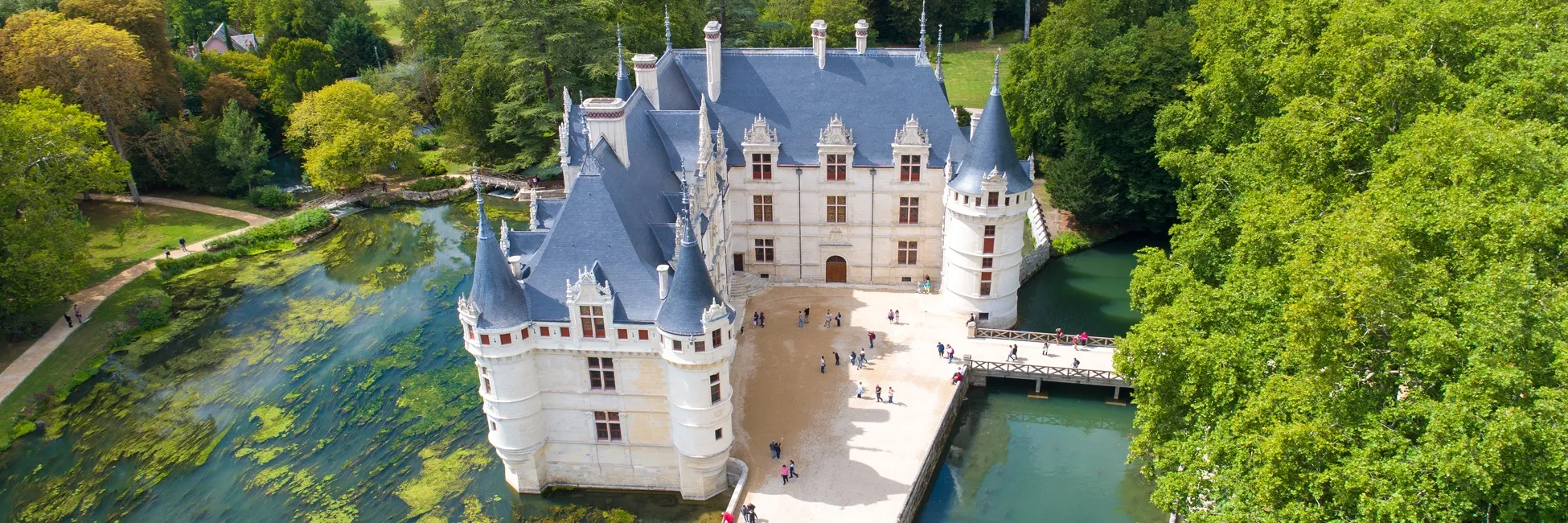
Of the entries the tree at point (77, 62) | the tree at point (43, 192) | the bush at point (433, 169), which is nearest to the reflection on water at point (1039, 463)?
the tree at point (43, 192)

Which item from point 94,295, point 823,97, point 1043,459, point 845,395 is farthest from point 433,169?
point 1043,459

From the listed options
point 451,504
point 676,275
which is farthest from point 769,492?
point 451,504

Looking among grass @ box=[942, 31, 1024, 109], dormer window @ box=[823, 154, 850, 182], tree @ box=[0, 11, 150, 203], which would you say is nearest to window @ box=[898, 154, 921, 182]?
dormer window @ box=[823, 154, 850, 182]

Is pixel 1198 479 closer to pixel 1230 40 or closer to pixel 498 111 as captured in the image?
pixel 1230 40

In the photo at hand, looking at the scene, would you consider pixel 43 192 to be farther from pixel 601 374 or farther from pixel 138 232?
pixel 601 374

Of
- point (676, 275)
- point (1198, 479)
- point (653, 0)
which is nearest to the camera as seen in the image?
point (1198, 479)

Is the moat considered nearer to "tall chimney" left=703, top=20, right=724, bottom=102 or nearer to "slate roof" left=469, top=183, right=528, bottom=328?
"slate roof" left=469, top=183, right=528, bottom=328
